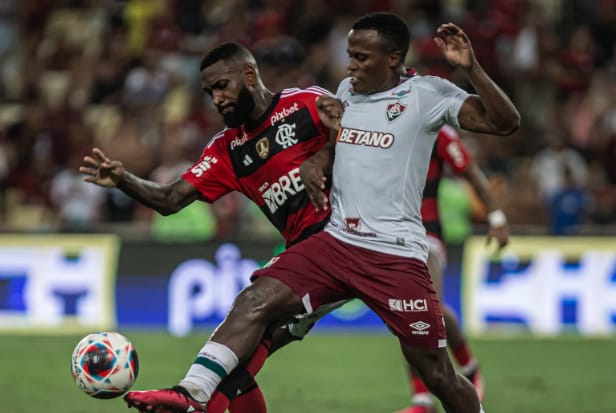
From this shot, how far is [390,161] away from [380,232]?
0.40 m

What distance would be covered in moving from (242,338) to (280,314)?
0.27 m

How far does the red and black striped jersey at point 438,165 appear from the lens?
8.88m

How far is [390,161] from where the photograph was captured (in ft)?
21.6

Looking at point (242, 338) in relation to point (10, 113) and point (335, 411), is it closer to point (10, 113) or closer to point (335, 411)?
point (335, 411)

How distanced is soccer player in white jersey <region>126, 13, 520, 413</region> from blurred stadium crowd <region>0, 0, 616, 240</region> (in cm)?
763

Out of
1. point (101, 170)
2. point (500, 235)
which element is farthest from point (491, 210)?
point (101, 170)

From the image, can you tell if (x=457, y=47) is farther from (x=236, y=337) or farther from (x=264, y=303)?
(x=236, y=337)

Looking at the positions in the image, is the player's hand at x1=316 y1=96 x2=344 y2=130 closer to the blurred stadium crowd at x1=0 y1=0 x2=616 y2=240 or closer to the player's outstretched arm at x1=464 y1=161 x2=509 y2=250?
the player's outstretched arm at x1=464 y1=161 x2=509 y2=250

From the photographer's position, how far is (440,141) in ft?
29.3

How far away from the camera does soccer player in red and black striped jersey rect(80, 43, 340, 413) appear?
693cm

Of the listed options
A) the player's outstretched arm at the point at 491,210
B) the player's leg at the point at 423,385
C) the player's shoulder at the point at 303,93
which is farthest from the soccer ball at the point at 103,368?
the player's outstretched arm at the point at 491,210

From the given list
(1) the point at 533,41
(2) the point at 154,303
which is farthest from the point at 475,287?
(1) the point at 533,41

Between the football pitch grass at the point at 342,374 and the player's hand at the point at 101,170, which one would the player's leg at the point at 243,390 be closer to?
the player's hand at the point at 101,170

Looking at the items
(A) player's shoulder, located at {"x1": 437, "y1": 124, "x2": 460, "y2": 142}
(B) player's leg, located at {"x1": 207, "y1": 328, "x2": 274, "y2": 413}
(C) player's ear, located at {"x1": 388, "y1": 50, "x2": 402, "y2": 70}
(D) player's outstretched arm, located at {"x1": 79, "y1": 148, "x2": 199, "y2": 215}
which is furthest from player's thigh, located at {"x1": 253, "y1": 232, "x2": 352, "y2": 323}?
(A) player's shoulder, located at {"x1": 437, "y1": 124, "x2": 460, "y2": 142}
